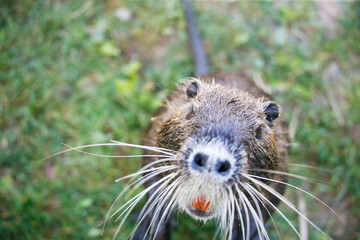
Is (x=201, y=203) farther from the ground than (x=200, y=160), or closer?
closer

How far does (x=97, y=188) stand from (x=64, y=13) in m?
2.09

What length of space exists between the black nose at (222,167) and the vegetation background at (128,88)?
1.45 m

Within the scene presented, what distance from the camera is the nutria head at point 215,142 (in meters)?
1.71

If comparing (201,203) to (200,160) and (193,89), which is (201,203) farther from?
(193,89)

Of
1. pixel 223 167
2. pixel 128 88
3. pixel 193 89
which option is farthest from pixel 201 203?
pixel 128 88

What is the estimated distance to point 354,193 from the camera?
11.1 feet

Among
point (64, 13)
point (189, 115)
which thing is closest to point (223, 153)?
point (189, 115)

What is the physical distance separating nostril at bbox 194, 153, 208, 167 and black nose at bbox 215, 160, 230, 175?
0.21 ft

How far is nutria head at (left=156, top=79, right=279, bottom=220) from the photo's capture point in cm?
171

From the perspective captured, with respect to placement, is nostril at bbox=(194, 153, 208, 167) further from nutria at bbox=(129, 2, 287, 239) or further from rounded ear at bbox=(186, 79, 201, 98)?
rounded ear at bbox=(186, 79, 201, 98)

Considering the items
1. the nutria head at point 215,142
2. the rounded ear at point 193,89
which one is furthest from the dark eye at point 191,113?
the rounded ear at point 193,89

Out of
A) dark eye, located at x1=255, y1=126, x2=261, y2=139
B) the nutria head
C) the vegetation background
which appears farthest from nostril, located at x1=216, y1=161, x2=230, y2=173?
the vegetation background

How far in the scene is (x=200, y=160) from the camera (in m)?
1.69

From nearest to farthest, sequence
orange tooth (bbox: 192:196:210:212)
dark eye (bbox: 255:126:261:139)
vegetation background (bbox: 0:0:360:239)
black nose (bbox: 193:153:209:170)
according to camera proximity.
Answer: black nose (bbox: 193:153:209:170) < orange tooth (bbox: 192:196:210:212) < dark eye (bbox: 255:126:261:139) < vegetation background (bbox: 0:0:360:239)
